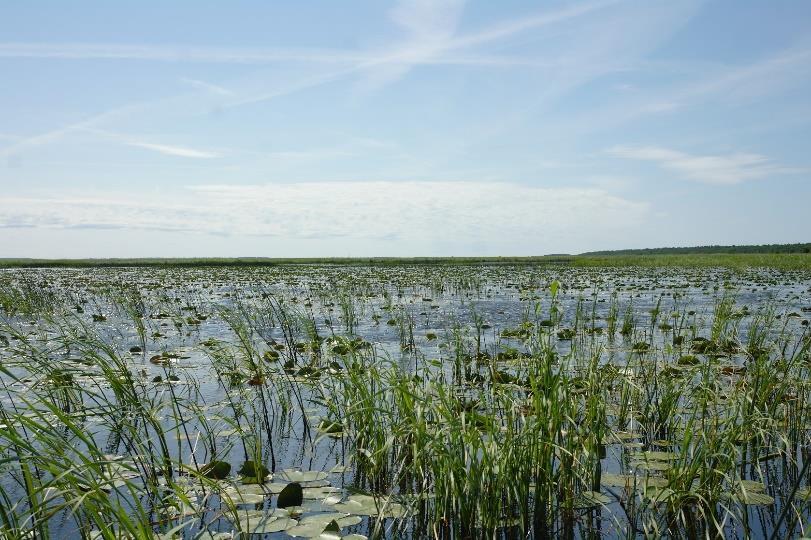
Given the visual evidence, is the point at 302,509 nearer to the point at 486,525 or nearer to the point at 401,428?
the point at 401,428

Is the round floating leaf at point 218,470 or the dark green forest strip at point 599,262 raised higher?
the dark green forest strip at point 599,262

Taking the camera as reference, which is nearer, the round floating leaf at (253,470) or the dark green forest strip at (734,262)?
the round floating leaf at (253,470)

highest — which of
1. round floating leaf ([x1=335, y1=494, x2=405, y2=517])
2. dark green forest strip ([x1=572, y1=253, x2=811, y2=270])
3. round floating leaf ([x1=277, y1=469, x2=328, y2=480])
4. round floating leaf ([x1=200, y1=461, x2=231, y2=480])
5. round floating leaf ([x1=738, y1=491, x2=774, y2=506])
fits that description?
dark green forest strip ([x1=572, y1=253, x2=811, y2=270])

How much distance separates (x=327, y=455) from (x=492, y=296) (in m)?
15.2

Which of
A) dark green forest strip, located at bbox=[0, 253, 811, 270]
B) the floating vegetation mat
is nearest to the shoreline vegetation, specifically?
dark green forest strip, located at bbox=[0, 253, 811, 270]

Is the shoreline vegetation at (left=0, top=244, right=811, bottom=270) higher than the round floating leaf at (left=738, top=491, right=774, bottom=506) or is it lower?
higher

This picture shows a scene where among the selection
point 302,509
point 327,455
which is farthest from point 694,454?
point 327,455

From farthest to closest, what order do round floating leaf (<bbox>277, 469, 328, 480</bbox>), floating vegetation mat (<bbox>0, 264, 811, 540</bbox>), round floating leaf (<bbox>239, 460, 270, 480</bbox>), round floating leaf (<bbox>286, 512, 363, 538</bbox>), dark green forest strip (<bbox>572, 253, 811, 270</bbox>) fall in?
dark green forest strip (<bbox>572, 253, 811, 270</bbox>), round floating leaf (<bbox>277, 469, 328, 480</bbox>), round floating leaf (<bbox>239, 460, 270, 480</bbox>), round floating leaf (<bbox>286, 512, 363, 538</bbox>), floating vegetation mat (<bbox>0, 264, 811, 540</bbox>)

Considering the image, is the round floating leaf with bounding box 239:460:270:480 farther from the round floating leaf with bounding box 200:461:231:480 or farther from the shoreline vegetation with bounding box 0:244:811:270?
the shoreline vegetation with bounding box 0:244:811:270

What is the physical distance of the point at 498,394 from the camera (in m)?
4.55

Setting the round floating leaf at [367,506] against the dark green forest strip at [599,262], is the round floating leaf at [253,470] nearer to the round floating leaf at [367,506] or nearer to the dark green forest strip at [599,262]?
the round floating leaf at [367,506]

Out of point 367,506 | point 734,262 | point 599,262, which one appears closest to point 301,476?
point 367,506

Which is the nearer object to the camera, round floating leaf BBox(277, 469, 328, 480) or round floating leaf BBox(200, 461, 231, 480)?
round floating leaf BBox(200, 461, 231, 480)

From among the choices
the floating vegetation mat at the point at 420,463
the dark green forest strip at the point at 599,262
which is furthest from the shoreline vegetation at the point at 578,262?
the floating vegetation mat at the point at 420,463
